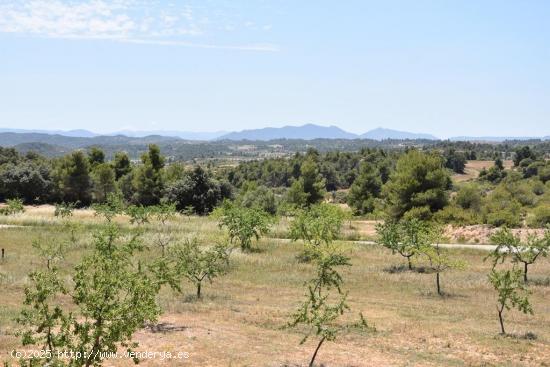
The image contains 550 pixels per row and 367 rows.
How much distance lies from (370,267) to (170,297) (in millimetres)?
16083

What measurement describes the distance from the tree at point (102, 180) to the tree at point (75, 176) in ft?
3.68

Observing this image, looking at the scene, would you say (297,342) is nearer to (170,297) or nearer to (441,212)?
(170,297)

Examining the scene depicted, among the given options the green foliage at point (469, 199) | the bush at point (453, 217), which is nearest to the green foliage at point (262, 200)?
the bush at point (453, 217)

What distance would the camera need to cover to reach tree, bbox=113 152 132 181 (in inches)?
3551

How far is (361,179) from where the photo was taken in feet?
275

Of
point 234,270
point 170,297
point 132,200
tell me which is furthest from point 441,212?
point 132,200

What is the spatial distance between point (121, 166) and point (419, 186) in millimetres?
53562

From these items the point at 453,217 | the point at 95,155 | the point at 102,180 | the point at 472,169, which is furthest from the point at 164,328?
the point at 472,169

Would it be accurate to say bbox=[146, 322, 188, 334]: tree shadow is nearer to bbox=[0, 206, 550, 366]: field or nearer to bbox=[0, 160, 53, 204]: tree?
bbox=[0, 206, 550, 366]: field

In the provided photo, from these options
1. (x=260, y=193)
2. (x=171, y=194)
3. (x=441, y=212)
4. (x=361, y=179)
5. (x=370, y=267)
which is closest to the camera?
(x=370, y=267)

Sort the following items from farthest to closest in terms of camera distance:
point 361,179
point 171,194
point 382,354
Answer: point 361,179, point 171,194, point 382,354

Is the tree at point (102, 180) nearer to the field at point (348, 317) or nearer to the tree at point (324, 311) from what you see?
the field at point (348, 317)

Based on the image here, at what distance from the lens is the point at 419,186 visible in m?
60.8

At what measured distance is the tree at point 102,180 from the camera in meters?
78.8
